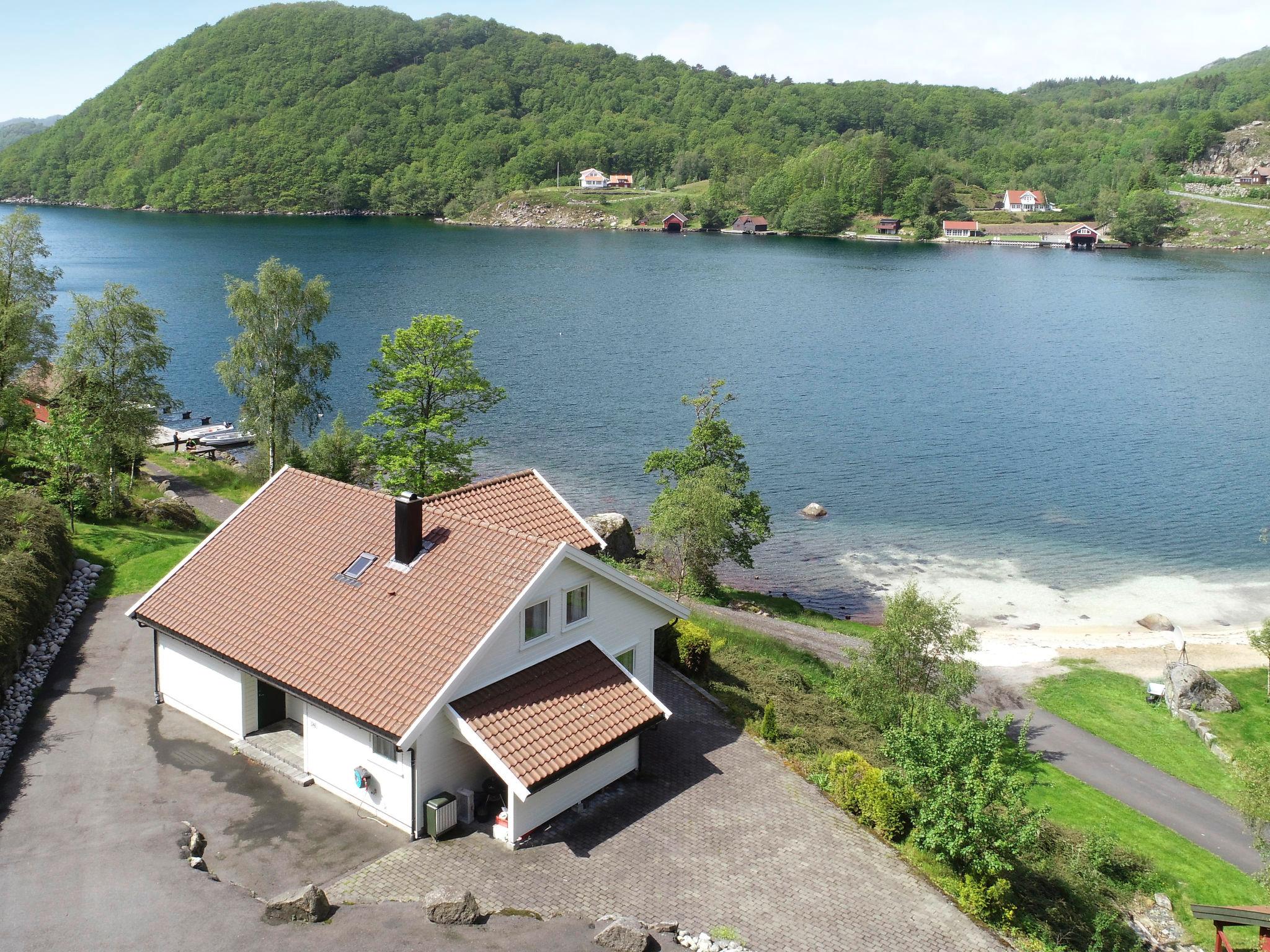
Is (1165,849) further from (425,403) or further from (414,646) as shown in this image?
(425,403)

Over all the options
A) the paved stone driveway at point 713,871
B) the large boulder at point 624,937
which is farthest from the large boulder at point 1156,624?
the large boulder at point 624,937

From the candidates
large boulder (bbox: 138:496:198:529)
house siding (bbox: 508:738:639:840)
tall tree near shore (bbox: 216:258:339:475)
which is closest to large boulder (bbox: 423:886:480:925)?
house siding (bbox: 508:738:639:840)

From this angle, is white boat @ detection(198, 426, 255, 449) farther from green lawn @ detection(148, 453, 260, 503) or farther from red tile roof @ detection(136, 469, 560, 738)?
red tile roof @ detection(136, 469, 560, 738)

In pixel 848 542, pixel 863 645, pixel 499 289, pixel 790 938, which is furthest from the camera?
pixel 499 289

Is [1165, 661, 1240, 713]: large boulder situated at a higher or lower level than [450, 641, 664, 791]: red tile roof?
lower

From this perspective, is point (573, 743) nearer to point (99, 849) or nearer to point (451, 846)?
point (451, 846)

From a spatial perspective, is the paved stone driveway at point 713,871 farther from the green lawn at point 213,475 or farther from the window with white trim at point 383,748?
the green lawn at point 213,475

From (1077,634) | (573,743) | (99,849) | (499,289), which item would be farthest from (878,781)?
(499,289)
